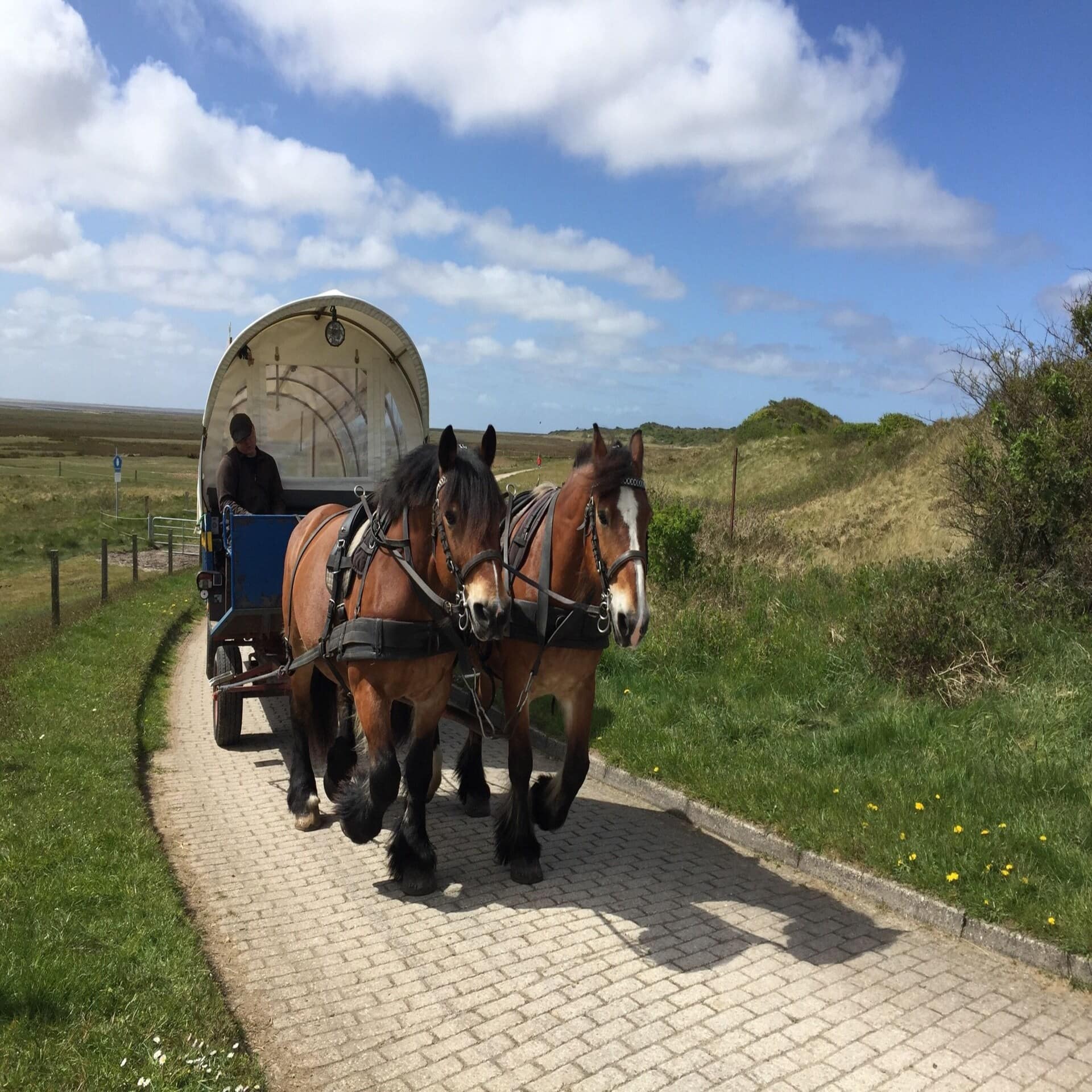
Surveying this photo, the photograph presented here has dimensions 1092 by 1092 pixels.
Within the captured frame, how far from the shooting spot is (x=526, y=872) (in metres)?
4.81

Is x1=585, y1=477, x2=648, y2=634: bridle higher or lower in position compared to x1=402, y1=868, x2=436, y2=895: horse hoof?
higher

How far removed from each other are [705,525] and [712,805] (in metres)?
8.56

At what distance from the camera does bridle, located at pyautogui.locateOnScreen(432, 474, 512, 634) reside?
410cm

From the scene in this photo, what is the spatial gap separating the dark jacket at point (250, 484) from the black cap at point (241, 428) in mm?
119

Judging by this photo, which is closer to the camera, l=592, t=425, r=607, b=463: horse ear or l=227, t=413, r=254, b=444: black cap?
l=592, t=425, r=607, b=463: horse ear

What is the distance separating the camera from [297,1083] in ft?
10.2

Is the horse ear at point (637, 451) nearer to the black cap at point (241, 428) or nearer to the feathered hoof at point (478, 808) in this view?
the feathered hoof at point (478, 808)

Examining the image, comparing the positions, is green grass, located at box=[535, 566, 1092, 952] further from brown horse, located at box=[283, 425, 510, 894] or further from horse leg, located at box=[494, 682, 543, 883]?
brown horse, located at box=[283, 425, 510, 894]

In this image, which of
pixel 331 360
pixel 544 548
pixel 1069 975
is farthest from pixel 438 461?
pixel 331 360

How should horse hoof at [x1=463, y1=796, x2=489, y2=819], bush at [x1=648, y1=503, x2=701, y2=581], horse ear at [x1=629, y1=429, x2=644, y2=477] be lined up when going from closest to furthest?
horse ear at [x1=629, y1=429, x2=644, y2=477]
horse hoof at [x1=463, y1=796, x2=489, y2=819]
bush at [x1=648, y1=503, x2=701, y2=581]

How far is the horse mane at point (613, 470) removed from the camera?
4312 mm

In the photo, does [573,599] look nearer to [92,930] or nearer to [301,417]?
[92,930]

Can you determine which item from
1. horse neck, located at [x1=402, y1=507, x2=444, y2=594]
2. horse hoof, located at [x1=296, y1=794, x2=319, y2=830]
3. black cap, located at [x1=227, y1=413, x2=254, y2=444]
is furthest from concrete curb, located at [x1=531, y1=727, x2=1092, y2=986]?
black cap, located at [x1=227, y1=413, x2=254, y2=444]

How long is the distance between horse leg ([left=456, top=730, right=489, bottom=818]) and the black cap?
9.98ft
